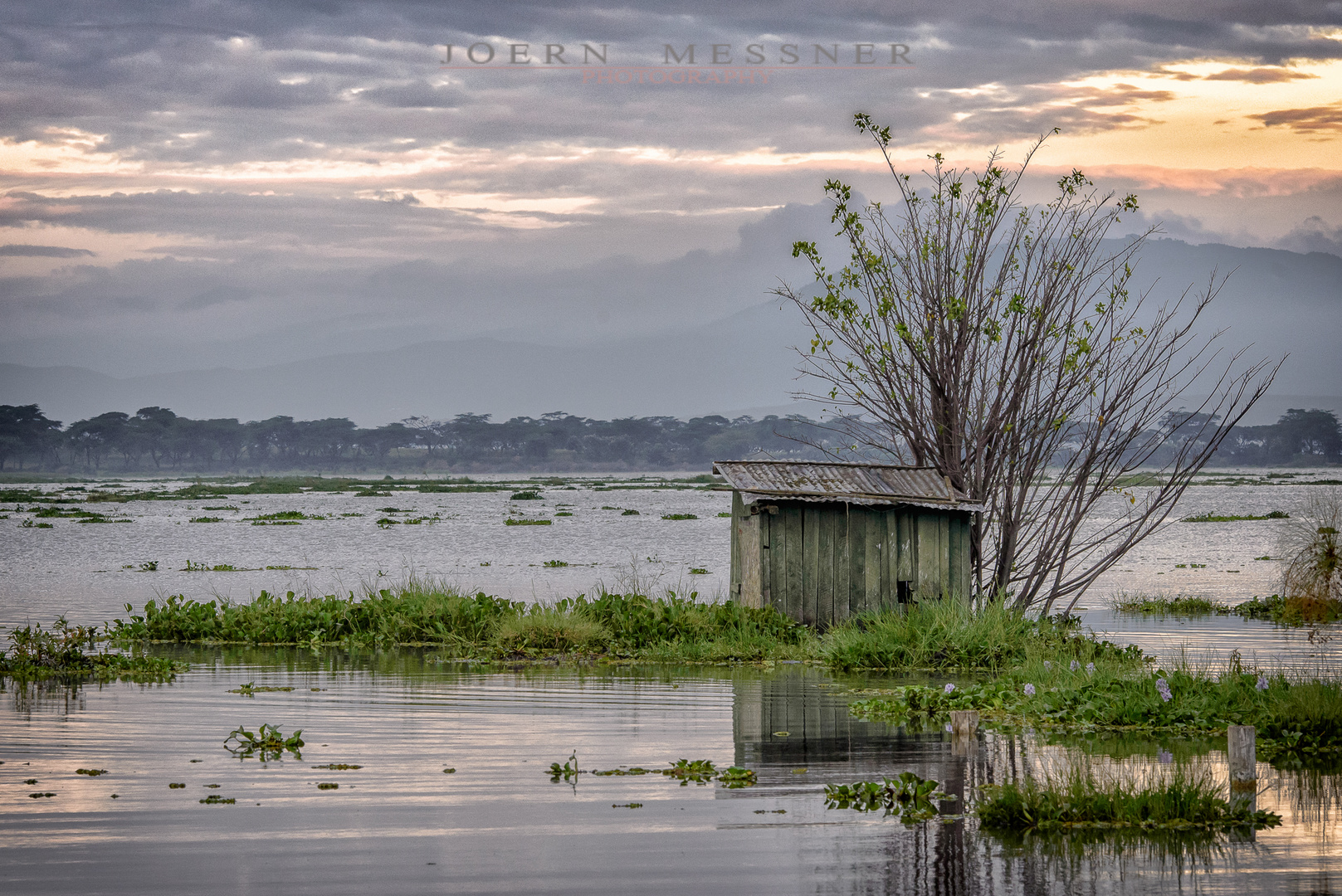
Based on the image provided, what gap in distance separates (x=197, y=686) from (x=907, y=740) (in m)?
8.25

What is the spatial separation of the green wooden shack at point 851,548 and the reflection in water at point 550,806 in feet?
10.2

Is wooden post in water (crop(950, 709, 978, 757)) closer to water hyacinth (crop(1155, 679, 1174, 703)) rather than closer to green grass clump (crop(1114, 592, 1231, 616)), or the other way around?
water hyacinth (crop(1155, 679, 1174, 703))

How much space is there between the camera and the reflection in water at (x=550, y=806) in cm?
753

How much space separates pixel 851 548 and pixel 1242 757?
28.3ft

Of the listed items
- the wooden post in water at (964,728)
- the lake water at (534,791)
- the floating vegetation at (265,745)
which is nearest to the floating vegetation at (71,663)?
the lake water at (534,791)

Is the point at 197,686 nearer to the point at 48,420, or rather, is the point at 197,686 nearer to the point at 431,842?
the point at 431,842

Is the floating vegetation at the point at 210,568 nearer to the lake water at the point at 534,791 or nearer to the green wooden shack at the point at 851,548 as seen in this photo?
the lake water at the point at 534,791

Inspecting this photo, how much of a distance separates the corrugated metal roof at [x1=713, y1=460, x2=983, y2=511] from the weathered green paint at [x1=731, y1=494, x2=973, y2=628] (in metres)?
0.26

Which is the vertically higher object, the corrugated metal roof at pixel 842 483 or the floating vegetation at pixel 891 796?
the corrugated metal roof at pixel 842 483

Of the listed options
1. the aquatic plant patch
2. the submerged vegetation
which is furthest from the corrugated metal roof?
the aquatic plant patch

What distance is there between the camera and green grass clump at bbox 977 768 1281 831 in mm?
8547

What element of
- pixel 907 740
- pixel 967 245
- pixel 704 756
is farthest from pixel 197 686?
pixel 967 245

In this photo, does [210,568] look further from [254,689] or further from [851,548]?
[851,548]

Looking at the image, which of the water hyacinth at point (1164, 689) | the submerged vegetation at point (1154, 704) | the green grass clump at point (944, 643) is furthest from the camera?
the green grass clump at point (944, 643)
